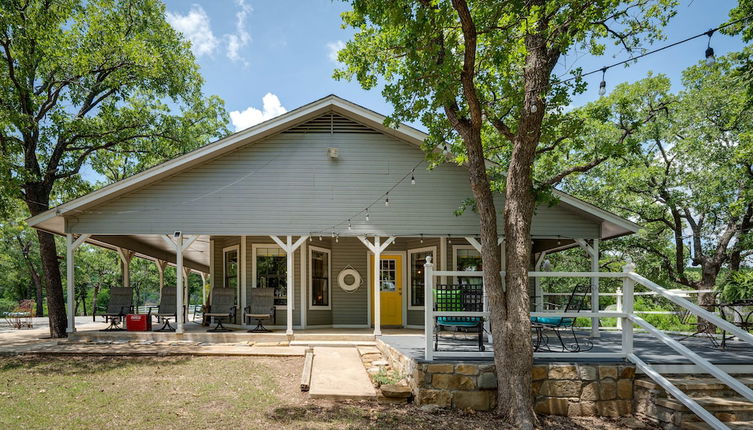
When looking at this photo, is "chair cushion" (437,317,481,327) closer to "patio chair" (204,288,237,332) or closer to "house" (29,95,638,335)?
"house" (29,95,638,335)

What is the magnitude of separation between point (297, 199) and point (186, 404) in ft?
16.8

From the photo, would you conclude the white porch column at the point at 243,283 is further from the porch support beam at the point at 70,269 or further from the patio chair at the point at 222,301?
the porch support beam at the point at 70,269

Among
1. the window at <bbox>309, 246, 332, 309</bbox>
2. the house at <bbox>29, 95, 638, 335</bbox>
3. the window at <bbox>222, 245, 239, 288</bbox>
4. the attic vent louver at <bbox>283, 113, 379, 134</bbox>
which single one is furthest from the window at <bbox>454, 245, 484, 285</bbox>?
the window at <bbox>222, 245, 239, 288</bbox>

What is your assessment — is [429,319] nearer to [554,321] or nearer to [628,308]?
[554,321]

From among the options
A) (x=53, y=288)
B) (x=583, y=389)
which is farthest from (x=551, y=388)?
(x=53, y=288)

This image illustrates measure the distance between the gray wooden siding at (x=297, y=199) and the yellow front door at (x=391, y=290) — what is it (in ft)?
6.13

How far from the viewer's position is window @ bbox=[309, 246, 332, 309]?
11.1 m

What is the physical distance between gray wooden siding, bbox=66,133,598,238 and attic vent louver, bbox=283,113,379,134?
329 mm

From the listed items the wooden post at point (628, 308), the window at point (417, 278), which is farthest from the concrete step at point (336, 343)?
the wooden post at point (628, 308)

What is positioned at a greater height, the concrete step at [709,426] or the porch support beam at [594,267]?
the porch support beam at [594,267]

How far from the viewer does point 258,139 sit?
980 cm

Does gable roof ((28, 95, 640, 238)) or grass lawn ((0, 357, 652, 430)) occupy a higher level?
gable roof ((28, 95, 640, 238))

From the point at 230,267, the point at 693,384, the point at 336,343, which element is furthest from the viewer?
the point at 230,267

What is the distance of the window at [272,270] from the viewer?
11125mm
